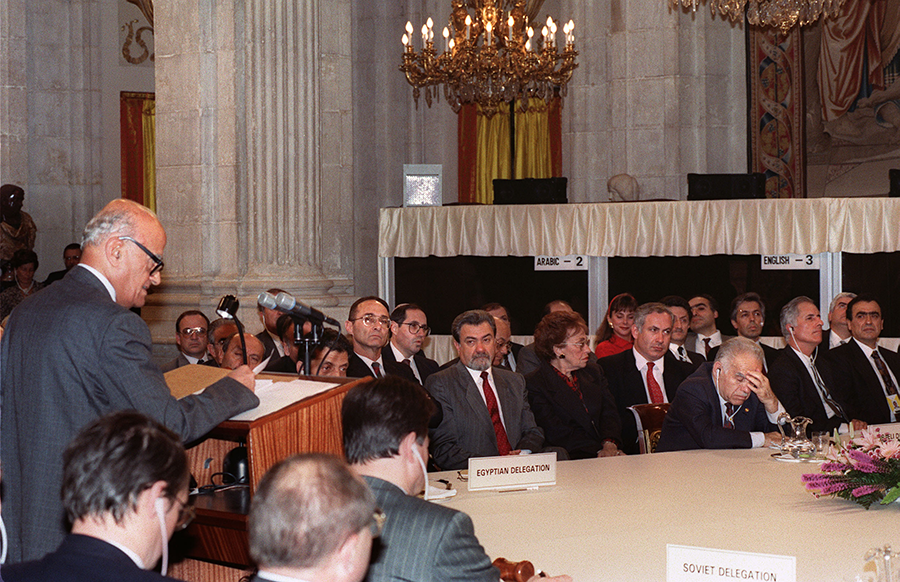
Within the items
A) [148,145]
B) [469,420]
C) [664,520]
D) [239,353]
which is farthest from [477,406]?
[148,145]

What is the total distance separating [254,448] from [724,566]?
1.24 metres

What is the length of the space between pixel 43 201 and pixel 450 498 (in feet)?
32.2

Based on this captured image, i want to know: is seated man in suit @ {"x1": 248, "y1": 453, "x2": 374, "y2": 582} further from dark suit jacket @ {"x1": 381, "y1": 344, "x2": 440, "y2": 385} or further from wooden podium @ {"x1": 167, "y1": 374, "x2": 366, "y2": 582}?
dark suit jacket @ {"x1": 381, "y1": 344, "x2": 440, "y2": 385}

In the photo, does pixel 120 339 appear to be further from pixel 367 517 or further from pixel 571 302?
pixel 571 302

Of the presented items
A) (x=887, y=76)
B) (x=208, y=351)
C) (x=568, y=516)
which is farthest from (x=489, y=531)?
(x=887, y=76)

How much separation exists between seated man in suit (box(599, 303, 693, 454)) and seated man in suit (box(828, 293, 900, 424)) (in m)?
0.95

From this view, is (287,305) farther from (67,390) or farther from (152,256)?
(67,390)

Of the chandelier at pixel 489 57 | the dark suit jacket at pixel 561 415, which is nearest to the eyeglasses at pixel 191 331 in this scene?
the dark suit jacket at pixel 561 415

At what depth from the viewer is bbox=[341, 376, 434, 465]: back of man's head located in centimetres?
239

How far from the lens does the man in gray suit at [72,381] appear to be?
8.57 feet

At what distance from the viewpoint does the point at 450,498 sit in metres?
3.71

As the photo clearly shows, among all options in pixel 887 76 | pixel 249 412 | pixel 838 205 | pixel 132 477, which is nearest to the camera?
pixel 132 477

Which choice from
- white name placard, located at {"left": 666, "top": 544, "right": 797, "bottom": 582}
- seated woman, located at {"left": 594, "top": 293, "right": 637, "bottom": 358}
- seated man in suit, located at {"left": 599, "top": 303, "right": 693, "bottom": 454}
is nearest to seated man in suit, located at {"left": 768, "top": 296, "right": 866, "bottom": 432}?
seated man in suit, located at {"left": 599, "top": 303, "right": 693, "bottom": 454}

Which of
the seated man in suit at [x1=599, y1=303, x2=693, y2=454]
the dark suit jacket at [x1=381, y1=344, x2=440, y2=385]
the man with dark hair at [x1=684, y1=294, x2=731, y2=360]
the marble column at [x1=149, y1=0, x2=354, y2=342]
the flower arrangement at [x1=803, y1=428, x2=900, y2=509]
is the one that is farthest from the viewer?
the marble column at [x1=149, y1=0, x2=354, y2=342]
